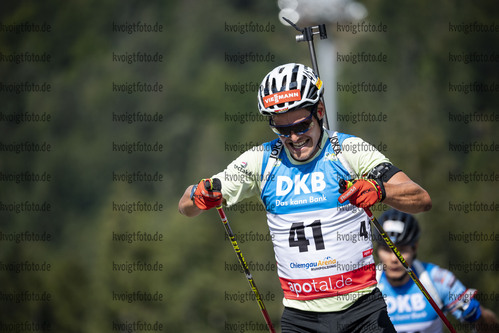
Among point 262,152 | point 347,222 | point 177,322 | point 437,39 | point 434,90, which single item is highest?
point 437,39

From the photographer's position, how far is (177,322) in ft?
130

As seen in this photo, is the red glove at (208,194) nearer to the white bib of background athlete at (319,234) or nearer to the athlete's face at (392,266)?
the white bib of background athlete at (319,234)

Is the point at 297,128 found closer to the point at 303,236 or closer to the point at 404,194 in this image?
the point at 303,236

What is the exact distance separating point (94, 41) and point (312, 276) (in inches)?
4720

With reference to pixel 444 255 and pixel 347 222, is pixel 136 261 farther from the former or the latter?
pixel 347 222

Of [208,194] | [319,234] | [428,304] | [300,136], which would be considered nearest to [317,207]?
[319,234]

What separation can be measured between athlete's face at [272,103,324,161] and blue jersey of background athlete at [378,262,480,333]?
112 inches

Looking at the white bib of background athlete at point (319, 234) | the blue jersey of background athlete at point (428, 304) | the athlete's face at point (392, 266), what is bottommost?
the blue jersey of background athlete at point (428, 304)

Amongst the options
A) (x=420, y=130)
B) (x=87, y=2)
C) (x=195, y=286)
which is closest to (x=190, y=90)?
(x=87, y=2)

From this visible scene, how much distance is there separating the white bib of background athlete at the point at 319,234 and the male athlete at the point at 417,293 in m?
2.23

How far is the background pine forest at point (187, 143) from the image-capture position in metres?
32.0

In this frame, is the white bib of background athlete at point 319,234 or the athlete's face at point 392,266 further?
the athlete's face at point 392,266

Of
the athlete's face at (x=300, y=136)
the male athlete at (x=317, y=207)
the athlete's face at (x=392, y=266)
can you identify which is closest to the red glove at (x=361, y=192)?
the male athlete at (x=317, y=207)

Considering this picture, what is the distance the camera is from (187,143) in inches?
3455
